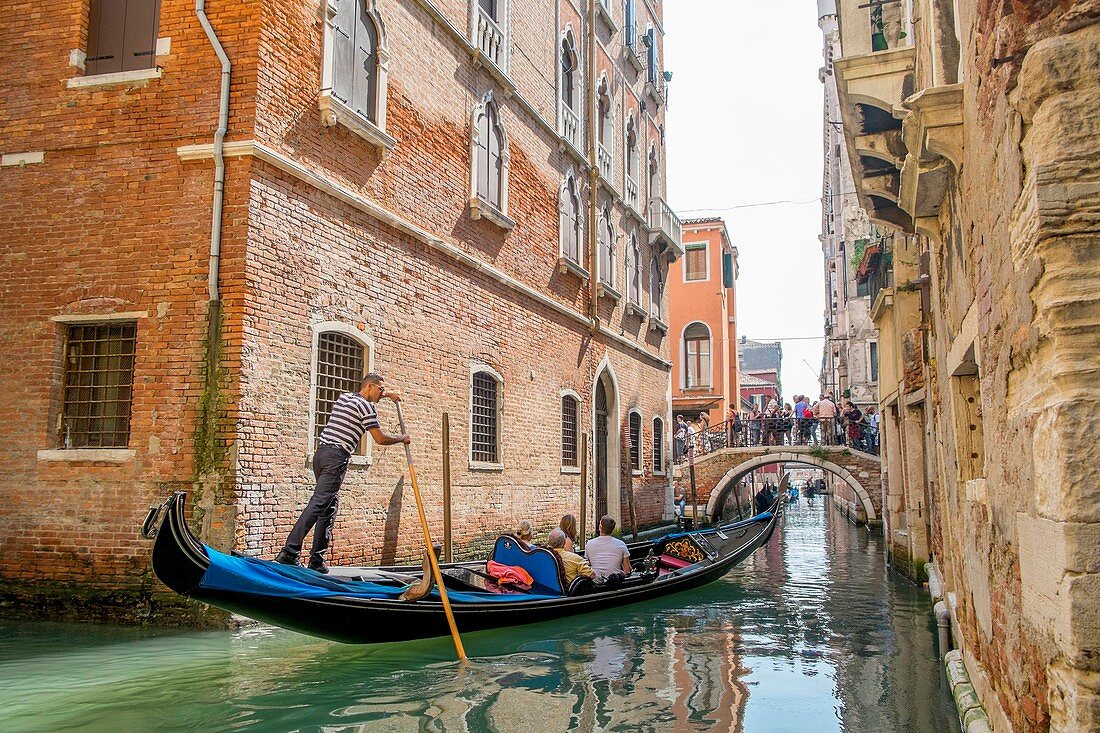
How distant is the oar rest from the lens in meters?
A: 7.60

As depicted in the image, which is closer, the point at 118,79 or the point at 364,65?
the point at 118,79

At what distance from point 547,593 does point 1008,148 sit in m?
5.71

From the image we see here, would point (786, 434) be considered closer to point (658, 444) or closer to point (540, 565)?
point (658, 444)

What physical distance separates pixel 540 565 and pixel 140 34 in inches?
224

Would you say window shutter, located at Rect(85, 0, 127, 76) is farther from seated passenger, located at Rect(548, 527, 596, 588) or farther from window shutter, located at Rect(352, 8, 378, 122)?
seated passenger, located at Rect(548, 527, 596, 588)

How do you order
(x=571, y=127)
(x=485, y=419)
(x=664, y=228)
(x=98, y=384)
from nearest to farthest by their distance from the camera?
(x=98, y=384)
(x=485, y=419)
(x=571, y=127)
(x=664, y=228)

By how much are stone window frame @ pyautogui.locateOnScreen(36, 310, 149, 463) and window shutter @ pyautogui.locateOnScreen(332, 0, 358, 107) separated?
269 cm

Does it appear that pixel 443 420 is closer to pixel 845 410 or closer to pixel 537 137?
pixel 537 137

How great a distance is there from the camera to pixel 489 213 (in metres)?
10.6

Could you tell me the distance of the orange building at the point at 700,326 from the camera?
2831 centimetres

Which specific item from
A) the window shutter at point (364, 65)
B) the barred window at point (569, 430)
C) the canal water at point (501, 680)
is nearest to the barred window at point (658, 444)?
the barred window at point (569, 430)

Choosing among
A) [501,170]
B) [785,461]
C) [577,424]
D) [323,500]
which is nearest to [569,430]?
[577,424]

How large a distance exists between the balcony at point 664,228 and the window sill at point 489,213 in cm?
768

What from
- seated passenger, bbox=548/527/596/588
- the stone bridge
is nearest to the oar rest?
seated passenger, bbox=548/527/596/588
